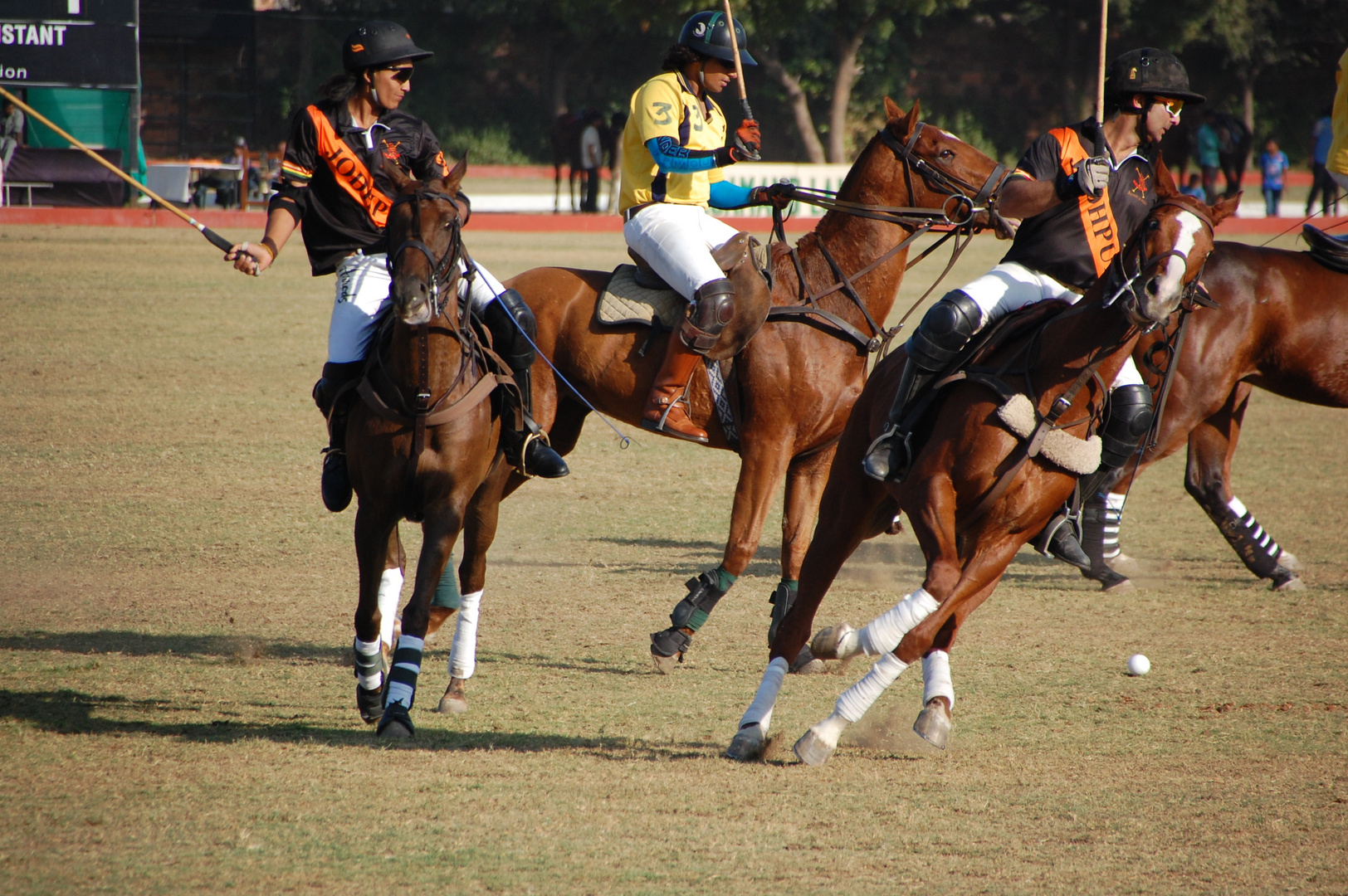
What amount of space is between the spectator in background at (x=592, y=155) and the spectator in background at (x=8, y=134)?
1226cm

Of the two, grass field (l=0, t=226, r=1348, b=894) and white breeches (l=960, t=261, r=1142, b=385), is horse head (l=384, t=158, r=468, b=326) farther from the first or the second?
white breeches (l=960, t=261, r=1142, b=385)

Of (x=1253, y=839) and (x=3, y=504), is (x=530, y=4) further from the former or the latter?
(x=1253, y=839)

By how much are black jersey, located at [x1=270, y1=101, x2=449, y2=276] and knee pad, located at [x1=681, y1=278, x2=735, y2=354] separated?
1504 mm

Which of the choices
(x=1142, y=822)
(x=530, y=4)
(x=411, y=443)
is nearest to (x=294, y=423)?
(x=411, y=443)

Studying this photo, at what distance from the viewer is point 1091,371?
505 cm

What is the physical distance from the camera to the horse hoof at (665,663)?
6.57 metres

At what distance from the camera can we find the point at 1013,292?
5727mm

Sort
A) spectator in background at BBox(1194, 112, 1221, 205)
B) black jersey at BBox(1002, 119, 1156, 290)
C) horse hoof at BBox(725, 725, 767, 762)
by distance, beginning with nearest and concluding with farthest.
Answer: horse hoof at BBox(725, 725, 767, 762)
black jersey at BBox(1002, 119, 1156, 290)
spectator in background at BBox(1194, 112, 1221, 205)

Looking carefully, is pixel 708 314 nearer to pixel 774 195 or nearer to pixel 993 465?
pixel 774 195

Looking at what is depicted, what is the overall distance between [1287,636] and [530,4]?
4719cm

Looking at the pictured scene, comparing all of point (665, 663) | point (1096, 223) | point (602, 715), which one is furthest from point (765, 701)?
point (1096, 223)

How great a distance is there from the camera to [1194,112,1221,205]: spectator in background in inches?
1331

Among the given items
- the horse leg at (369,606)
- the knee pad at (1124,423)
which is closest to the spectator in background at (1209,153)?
the knee pad at (1124,423)

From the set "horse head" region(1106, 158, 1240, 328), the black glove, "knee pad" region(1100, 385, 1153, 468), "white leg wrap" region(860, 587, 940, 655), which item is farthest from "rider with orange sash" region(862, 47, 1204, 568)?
the black glove
